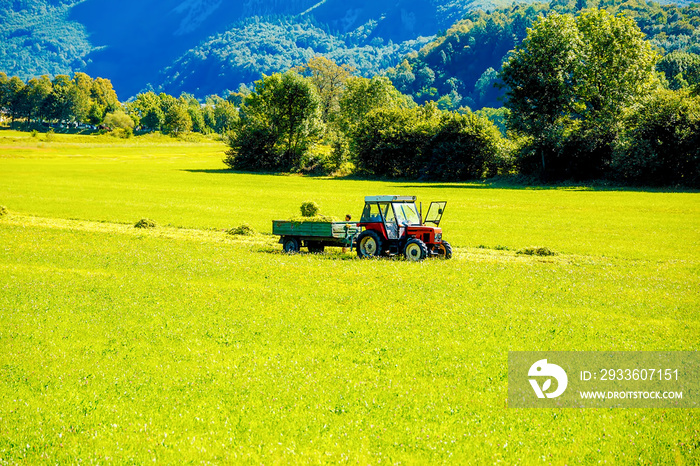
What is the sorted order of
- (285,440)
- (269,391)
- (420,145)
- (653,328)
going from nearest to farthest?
(285,440) → (269,391) → (653,328) → (420,145)

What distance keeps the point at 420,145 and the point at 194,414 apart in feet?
300

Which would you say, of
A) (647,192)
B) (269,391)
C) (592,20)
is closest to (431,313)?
(269,391)

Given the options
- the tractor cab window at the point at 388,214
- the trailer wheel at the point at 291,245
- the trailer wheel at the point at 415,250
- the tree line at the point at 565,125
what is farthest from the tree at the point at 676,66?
the trailer wheel at the point at 291,245

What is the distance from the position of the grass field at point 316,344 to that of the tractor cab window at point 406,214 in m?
2.65

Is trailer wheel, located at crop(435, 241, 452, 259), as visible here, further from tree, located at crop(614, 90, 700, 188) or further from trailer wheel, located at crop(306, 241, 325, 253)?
tree, located at crop(614, 90, 700, 188)

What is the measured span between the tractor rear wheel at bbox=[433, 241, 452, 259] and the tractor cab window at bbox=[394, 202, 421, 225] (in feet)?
5.25

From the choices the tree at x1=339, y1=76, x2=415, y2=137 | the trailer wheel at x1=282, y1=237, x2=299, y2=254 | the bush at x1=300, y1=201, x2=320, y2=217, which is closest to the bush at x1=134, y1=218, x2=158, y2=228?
the bush at x1=300, y1=201, x2=320, y2=217

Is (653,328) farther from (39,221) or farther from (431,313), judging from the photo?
(39,221)

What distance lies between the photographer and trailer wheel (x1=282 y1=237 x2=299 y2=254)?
2962 centimetres

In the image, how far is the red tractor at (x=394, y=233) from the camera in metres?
27.0

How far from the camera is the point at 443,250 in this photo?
90.5ft

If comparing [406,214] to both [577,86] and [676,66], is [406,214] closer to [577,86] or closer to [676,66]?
[577,86]

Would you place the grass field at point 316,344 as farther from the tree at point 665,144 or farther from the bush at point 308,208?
the tree at point 665,144

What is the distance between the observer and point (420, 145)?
9825cm
